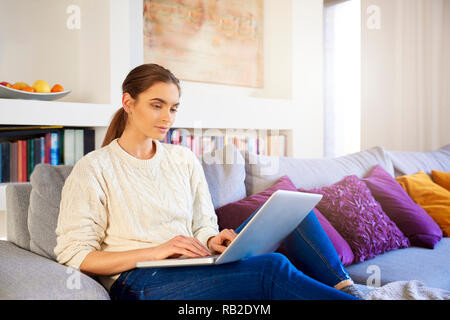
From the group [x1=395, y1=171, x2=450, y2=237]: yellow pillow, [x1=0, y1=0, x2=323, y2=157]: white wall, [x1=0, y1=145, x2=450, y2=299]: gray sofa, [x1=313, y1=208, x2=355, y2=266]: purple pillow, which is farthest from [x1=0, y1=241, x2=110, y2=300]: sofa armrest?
[x1=395, y1=171, x2=450, y2=237]: yellow pillow

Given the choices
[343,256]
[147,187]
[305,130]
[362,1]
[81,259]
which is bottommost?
[343,256]

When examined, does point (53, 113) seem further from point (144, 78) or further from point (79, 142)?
point (144, 78)

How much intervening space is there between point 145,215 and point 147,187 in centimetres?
10

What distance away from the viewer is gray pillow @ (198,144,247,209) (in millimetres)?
1988

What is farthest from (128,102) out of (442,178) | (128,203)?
(442,178)

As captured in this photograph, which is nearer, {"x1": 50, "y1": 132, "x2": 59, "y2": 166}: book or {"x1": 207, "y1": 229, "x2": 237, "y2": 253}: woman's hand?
{"x1": 207, "y1": 229, "x2": 237, "y2": 253}: woman's hand

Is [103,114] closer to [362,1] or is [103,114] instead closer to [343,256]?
[343,256]

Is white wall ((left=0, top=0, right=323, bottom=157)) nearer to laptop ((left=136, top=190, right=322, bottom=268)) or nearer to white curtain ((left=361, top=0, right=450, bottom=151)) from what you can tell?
white curtain ((left=361, top=0, right=450, bottom=151))

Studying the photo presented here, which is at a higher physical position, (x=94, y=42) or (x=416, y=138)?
(x=94, y=42)

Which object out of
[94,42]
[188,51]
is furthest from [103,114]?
[188,51]

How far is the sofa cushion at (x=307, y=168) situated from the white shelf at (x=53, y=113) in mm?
1079

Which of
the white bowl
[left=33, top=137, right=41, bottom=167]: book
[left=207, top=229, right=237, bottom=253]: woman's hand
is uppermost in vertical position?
the white bowl

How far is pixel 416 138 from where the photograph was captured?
4.07 m

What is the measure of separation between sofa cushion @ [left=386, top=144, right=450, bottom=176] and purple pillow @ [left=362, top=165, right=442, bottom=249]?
54 centimetres
